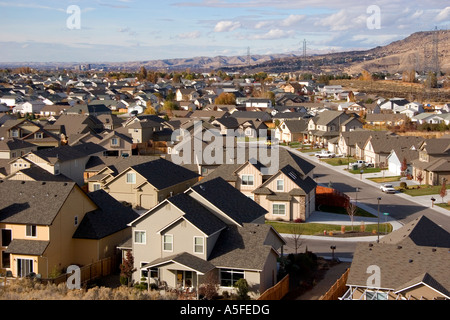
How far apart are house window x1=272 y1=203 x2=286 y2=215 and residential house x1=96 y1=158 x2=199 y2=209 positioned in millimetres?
8600

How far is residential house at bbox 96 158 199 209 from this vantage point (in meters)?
43.1

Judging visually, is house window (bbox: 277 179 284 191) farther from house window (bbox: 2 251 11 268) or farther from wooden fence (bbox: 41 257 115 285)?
house window (bbox: 2 251 11 268)

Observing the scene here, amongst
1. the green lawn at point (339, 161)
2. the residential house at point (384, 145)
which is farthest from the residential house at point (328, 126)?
the residential house at point (384, 145)

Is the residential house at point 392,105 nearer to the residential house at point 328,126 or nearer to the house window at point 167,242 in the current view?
the residential house at point 328,126

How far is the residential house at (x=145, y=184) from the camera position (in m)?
43.1

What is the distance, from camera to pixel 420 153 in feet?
192

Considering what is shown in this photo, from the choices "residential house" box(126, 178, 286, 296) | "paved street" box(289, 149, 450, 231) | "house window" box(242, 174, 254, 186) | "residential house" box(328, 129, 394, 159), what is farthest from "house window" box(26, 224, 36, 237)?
"residential house" box(328, 129, 394, 159)

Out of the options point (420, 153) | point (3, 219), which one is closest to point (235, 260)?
point (3, 219)

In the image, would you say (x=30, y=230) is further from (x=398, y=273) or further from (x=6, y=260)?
(x=398, y=273)

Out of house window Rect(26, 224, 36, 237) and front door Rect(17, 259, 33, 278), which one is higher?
house window Rect(26, 224, 36, 237)

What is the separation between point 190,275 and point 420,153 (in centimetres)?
4107

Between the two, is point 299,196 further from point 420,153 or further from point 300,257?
point 420,153
